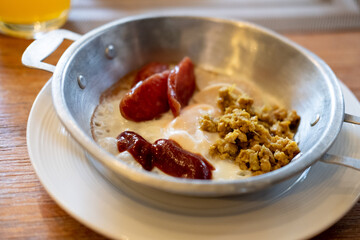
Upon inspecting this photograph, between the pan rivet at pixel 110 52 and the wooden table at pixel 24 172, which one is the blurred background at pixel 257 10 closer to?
the wooden table at pixel 24 172

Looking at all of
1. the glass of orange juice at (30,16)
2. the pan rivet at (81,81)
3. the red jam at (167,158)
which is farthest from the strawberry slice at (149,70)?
the glass of orange juice at (30,16)

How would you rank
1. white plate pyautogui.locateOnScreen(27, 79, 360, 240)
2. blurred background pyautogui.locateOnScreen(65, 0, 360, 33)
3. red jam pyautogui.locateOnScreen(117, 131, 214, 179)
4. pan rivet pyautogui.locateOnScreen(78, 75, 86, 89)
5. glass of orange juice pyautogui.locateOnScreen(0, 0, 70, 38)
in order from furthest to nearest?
blurred background pyautogui.locateOnScreen(65, 0, 360, 33), glass of orange juice pyautogui.locateOnScreen(0, 0, 70, 38), pan rivet pyautogui.locateOnScreen(78, 75, 86, 89), red jam pyautogui.locateOnScreen(117, 131, 214, 179), white plate pyautogui.locateOnScreen(27, 79, 360, 240)

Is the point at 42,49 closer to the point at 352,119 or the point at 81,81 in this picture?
the point at 81,81

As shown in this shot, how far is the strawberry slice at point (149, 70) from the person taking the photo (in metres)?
1.61

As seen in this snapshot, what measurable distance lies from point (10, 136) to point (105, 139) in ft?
1.18

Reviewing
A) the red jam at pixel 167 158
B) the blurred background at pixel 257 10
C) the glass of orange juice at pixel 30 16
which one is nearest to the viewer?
the red jam at pixel 167 158

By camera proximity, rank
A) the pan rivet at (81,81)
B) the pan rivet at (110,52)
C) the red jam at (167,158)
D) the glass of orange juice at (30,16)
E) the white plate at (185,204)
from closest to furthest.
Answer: the white plate at (185,204) → the red jam at (167,158) → the pan rivet at (81,81) → the pan rivet at (110,52) → the glass of orange juice at (30,16)

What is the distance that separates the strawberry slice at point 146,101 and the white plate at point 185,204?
28cm

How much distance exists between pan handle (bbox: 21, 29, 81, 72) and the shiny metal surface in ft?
0.21

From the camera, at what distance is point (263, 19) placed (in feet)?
7.11

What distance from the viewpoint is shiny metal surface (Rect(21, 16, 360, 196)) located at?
3.11ft

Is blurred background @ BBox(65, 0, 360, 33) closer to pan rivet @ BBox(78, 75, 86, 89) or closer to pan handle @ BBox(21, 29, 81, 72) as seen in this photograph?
pan handle @ BBox(21, 29, 81, 72)

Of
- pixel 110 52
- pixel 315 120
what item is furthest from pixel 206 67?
pixel 315 120

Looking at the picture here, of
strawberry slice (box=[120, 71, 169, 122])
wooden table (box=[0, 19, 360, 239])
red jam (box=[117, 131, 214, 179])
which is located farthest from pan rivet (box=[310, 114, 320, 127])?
strawberry slice (box=[120, 71, 169, 122])
